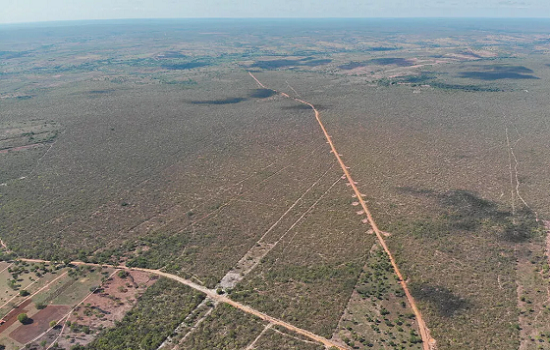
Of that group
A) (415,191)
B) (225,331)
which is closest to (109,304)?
(225,331)

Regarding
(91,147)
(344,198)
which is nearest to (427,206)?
(344,198)

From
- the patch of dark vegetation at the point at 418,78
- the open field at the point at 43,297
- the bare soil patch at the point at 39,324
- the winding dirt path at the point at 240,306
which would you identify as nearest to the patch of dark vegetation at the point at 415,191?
the winding dirt path at the point at 240,306

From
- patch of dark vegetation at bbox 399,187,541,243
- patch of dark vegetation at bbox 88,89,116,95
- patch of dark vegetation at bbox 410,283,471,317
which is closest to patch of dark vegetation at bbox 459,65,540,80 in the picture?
patch of dark vegetation at bbox 399,187,541,243

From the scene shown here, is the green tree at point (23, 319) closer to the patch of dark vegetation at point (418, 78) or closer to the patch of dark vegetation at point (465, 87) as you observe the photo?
the patch of dark vegetation at point (465, 87)

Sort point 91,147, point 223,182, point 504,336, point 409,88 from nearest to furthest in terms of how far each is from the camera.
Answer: point 504,336 → point 223,182 → point 91,147 → point 409,88

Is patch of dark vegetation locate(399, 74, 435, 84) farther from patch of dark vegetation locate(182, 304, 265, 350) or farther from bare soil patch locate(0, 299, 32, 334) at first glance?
bare soil patch locate(0, 299, 32, 334)

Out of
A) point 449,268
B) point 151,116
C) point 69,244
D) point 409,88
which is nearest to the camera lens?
point 449,268

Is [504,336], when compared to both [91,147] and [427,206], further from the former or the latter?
[91,147]
